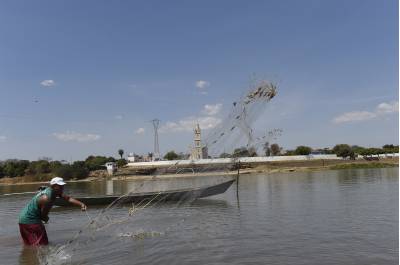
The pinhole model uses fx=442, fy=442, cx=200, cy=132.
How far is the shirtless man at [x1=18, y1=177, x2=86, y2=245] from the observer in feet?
35.0

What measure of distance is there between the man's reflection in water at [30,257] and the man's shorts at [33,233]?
0.33m

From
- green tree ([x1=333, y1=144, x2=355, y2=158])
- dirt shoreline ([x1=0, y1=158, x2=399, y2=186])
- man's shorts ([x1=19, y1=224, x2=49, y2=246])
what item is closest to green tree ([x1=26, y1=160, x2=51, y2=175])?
dirt shoreline ([x1=0, y1=158, x2=399, y2=186])

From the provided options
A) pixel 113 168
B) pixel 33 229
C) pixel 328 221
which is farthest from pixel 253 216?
pixel 113 168

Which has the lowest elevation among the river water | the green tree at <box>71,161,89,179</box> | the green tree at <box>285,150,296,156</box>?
the green tree at <box>71,161,89,179</box>

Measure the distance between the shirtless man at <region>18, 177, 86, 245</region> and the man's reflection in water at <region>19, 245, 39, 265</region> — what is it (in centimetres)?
32

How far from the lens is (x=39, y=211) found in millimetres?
11336

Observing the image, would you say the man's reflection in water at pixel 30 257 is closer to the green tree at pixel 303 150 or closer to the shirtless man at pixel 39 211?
the shirtless man at pixel 39 211

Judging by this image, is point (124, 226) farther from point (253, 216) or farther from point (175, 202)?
point (175, 202)

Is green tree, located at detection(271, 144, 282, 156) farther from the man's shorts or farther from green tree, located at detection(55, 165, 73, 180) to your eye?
the man's shorts

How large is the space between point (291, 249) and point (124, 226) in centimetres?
830

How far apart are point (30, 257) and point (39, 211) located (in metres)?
1.83

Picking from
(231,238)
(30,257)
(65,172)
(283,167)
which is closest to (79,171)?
(65,172)

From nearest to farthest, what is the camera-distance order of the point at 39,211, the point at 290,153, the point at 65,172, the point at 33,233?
the point at 39,211, the point at 33,233, the point at 65,172, the point at 290,153

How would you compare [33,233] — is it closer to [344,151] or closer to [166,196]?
[166,196]
